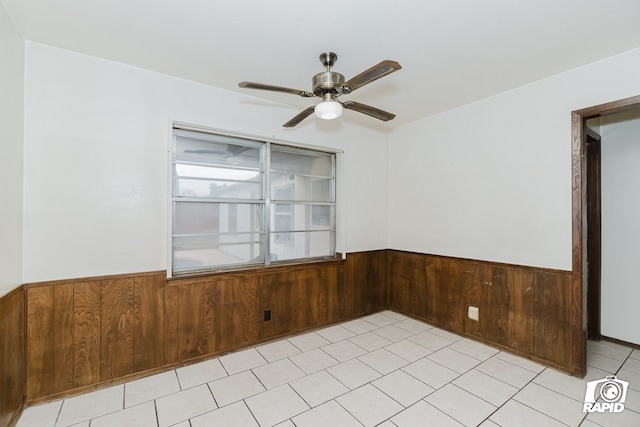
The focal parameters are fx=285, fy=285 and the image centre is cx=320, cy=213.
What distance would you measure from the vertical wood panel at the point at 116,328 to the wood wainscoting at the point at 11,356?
17.4 inches

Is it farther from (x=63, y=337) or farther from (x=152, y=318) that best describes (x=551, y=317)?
(x=63, y=337)

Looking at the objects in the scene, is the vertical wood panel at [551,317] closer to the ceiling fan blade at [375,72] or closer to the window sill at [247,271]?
the window sill at [247,271]

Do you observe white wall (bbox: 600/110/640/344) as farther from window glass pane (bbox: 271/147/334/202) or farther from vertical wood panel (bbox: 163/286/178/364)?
vertical wood panel (bbox: 163/286/178/364)

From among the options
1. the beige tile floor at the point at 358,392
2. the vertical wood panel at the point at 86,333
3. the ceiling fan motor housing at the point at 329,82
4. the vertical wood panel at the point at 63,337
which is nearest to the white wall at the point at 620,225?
the beige tile floor at the point at 358,392

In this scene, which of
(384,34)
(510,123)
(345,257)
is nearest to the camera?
(384,34)

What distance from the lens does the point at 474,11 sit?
67.7 inches

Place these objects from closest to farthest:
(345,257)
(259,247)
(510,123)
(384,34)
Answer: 1. (384,34)
2. (510,123)
3. (259,247)
4. (345,257)

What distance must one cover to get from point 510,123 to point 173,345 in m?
3.80

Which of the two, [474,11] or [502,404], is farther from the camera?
[502,404]

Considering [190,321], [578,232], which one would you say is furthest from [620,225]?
[190,321]

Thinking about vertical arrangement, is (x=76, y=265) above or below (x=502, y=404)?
above

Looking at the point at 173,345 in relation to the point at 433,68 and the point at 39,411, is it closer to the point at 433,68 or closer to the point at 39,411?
the point at 39,411

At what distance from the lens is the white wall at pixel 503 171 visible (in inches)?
96.0

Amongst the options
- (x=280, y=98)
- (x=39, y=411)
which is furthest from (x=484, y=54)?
(x=39, y=411)
